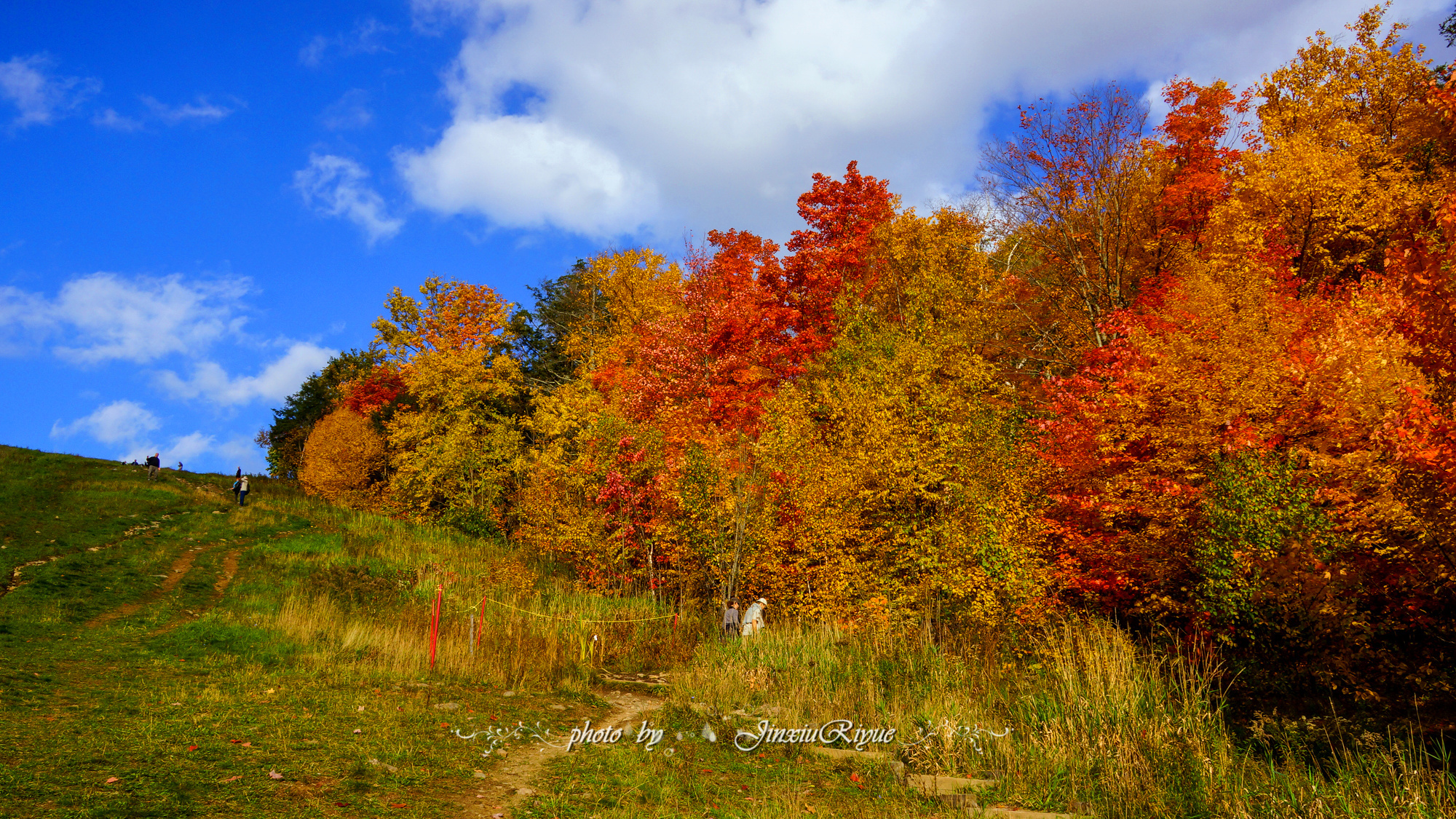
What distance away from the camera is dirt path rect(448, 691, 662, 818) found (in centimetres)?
726

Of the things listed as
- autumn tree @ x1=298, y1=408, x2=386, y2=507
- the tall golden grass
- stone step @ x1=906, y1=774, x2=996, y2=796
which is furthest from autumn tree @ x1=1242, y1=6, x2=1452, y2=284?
autumn tree @ x1=298, y1=408, x2=386, y2=507

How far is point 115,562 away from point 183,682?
41.1 ft

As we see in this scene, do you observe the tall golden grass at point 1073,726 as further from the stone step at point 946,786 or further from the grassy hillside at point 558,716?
the stone step at point 946,786

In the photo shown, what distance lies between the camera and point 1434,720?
9625 mm

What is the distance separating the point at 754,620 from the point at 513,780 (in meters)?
8.72

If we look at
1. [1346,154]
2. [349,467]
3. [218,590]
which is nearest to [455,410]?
[349,467]

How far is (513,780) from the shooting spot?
8203 millimetres

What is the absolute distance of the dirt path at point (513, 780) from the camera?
7.26 metres

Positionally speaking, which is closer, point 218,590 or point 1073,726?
point 1073,726

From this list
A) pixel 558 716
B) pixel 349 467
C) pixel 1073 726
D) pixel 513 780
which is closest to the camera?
pixel 513 780

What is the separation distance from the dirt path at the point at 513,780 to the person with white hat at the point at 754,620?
4.89m

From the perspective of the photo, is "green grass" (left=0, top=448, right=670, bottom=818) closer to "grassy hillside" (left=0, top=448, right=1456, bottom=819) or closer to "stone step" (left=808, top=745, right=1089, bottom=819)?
"grassy hillside" (left=0, top=448, right=1456, bottom=819)

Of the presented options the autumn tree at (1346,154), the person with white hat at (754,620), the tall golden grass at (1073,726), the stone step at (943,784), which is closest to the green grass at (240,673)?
the person with white hat at (754,620)

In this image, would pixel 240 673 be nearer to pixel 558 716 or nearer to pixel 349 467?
pixel 558 716
